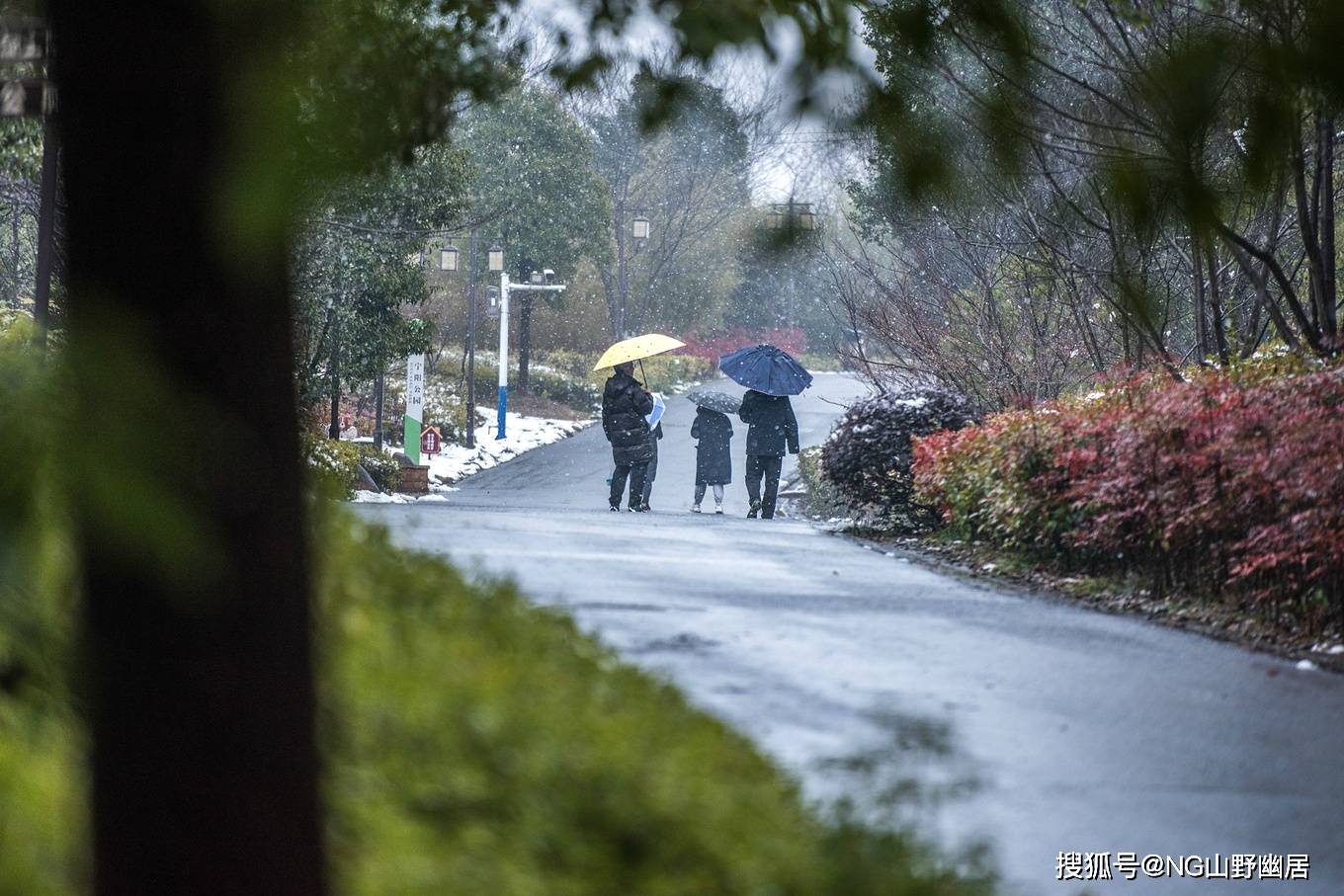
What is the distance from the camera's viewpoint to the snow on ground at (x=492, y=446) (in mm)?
28562

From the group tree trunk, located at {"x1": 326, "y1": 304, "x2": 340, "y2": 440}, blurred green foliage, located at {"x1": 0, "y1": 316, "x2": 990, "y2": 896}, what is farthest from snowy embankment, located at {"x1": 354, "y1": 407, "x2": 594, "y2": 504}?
blurred green foliage, located at {"x1": 0, "y1": 316, "x2": 990, "y2": 896}

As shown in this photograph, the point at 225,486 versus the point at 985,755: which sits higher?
the point at 225,486

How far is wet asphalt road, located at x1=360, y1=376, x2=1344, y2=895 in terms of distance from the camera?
15.7ft

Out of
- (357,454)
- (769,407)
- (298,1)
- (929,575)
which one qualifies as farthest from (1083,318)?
(298,1)

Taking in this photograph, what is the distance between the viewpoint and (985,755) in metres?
5.43

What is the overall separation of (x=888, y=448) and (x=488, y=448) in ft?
63.6

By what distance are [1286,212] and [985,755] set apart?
10.7 m

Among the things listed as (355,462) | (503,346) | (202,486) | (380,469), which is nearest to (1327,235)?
(202,486)

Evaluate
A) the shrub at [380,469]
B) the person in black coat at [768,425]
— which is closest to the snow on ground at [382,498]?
the shrub at [380,469]

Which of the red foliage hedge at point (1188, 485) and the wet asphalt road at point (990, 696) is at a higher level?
the red foliage hedge at point (1188, 485)

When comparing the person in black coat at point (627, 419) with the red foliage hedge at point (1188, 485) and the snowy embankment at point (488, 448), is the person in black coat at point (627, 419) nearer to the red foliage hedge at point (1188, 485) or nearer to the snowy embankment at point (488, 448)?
the snowy embankment at point (488, 448)

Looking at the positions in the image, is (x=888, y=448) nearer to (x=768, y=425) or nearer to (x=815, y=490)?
(x=768, y=425)

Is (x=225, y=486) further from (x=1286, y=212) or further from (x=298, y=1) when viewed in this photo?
(x=1286, y=212)

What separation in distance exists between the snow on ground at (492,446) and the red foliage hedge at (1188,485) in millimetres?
15325
